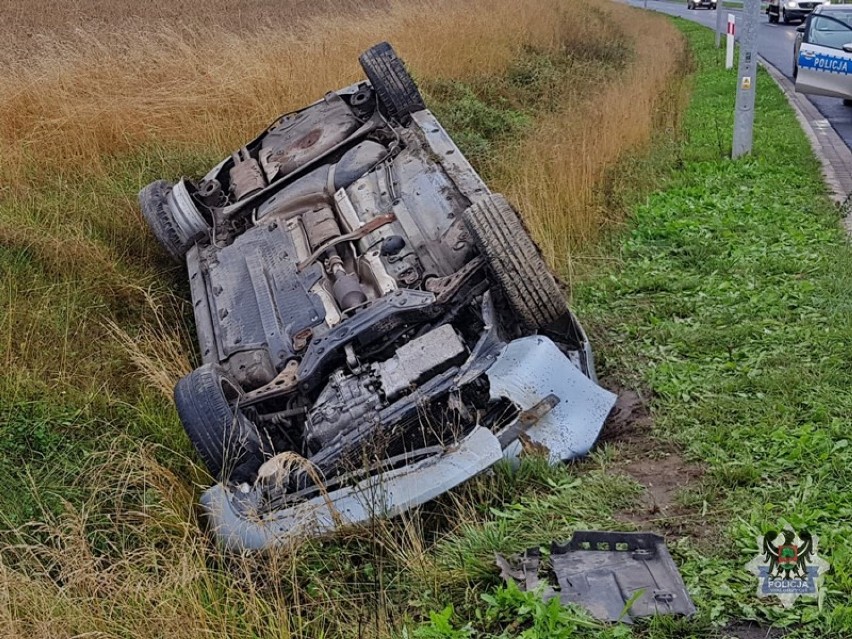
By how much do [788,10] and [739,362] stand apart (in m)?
24.9

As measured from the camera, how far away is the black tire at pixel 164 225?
5945 mm

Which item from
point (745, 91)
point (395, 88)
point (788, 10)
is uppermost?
point (395, 88)

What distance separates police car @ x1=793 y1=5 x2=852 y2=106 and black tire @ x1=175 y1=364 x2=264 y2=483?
31.8 ft

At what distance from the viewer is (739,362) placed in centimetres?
502

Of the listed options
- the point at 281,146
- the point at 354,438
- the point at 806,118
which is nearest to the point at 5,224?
the point at 281,146

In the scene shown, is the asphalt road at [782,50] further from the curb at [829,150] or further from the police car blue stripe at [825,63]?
the police car blue stripe at [825,63]

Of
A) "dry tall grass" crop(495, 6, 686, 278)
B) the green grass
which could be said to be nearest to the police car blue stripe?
"dry tall grass" crop(495, 6, 686, 278)

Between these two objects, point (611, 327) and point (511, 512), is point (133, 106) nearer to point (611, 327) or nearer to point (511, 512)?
point (611, 327)

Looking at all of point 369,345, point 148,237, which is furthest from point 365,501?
point 148,237

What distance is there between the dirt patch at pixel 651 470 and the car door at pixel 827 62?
803 cm

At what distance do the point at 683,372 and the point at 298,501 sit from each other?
2271 millimetres

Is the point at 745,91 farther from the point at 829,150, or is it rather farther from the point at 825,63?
the point at 825,63

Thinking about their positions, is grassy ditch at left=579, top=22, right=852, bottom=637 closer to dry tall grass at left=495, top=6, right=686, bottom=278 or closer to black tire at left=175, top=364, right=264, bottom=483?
dry tall grass at left=495, top=6, right=686, bottom=278

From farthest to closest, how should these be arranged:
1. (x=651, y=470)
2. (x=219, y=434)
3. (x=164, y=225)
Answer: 1. (x=164, y=225)
2. (x=651, y=470)
3. (x=219, y=434)
